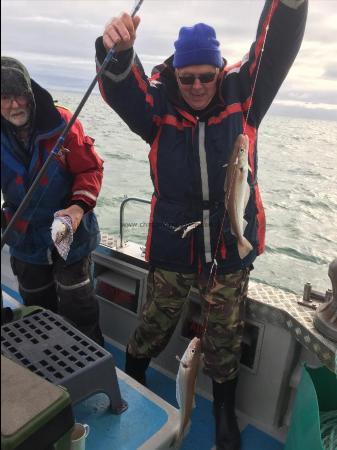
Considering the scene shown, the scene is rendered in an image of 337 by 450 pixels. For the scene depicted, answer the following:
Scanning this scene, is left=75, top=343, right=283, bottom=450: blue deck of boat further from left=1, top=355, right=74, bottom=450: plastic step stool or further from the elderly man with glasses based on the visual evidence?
left=1, top=355, right=74, bottom=450: plastic step stool

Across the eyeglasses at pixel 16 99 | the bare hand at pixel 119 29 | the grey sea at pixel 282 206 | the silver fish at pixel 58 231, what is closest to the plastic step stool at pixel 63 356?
the silver fish at pixel 58 231

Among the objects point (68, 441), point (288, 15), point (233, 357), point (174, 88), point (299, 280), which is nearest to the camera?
point (68, 441)

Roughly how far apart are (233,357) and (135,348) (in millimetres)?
658

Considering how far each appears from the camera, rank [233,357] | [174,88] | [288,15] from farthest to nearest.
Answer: [233,357] → [174,88] → [288,15]

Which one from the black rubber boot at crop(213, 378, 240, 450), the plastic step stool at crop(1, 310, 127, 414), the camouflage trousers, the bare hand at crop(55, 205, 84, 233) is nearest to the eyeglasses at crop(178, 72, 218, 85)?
the bare hand at crop(55, 205, 84, 233)

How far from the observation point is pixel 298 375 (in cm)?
263

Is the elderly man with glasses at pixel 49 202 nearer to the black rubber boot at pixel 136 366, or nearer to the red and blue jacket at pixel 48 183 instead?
the red and blue jacket at pixel 48 183

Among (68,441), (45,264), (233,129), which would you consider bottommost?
(45,264)

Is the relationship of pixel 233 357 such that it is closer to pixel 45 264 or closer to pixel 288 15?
pixel 45 264

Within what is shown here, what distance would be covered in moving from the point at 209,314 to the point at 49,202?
1.17 meters

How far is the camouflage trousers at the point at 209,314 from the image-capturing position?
2.42 m

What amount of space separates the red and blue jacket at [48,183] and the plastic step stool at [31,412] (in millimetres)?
1249

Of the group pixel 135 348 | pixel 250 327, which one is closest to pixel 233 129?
pixel 250 327

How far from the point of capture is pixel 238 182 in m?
1.79
